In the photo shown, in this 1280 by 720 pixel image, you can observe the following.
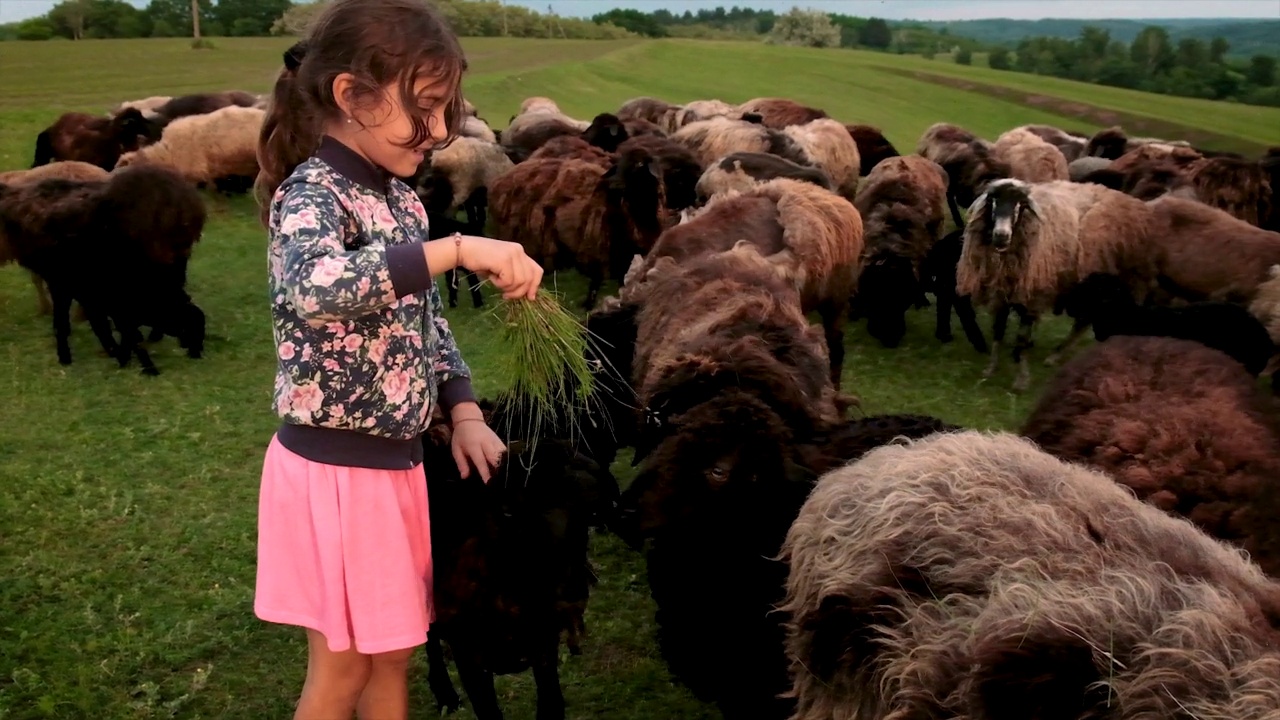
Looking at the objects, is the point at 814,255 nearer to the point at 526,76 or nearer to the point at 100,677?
the point at 100,677

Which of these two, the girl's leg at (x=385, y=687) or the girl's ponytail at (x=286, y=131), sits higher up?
the girl's ponytail at (x=286, y=131)

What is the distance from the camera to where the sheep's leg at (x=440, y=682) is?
132 inches

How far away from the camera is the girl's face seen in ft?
6.38

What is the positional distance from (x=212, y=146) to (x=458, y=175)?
17.3ft

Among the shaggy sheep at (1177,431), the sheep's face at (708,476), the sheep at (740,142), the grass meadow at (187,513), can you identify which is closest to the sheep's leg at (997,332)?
the grass meadow at (187,513)

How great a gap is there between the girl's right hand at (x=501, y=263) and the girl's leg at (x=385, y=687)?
110 centimetres

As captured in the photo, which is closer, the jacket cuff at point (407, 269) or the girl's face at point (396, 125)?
the jacket cuff at point (407, 269)

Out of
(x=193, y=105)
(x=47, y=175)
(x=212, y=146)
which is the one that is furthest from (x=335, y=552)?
(x=193, y=105)

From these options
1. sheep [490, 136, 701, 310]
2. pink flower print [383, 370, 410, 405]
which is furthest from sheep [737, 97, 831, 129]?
pink flower print [383, 370, 410, 405]

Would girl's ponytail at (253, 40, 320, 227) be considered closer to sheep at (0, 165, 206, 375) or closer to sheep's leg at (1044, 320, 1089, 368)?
sheep at (0, 165, 206, 375)

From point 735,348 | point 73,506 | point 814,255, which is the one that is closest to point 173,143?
point 73,506

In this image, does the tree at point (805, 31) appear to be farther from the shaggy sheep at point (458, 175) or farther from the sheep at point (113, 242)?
the sheep at point (113, 242)

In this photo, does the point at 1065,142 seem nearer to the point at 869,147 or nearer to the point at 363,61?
the point at 869,147

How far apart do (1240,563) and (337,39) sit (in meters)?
→ 2.39
